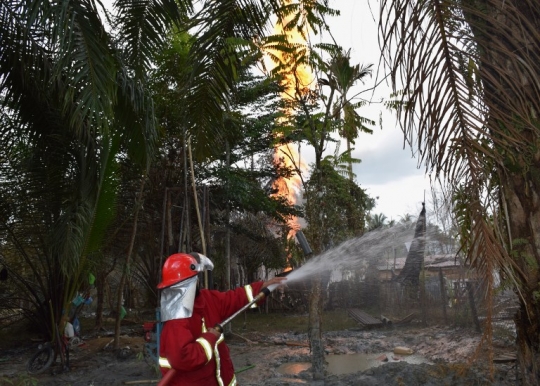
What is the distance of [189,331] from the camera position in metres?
3.19

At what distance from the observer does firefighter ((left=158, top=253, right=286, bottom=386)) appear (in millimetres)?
3113

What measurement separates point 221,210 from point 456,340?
8697mm

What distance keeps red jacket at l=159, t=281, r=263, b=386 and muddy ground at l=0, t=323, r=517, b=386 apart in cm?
279

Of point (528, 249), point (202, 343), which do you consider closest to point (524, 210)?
point (528, 249)

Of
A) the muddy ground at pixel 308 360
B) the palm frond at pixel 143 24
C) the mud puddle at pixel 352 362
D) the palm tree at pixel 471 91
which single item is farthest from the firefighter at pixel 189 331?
the mud puddle at pixel 352 362

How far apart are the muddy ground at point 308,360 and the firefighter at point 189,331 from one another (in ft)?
9.72

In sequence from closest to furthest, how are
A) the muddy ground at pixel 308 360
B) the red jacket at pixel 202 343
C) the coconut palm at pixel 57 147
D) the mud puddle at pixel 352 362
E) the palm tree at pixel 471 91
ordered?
1. the palm tree at pixel 471 91
2. the red jacket at pixel 202 343
3. the coconut palm at pixel 57 147
4. the muddy ground at pixel 308 360
5. the mud puddle at pixel 352 362

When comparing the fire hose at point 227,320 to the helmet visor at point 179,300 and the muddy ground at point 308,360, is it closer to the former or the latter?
the helmet visor at point 179,300

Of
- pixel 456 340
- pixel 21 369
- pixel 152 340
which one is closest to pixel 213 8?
pixel 152 340

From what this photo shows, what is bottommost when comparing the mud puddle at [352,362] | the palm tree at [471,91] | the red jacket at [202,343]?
the mud puddle at [352,362]

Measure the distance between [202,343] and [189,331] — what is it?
0.39ft

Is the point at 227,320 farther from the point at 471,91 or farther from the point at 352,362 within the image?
the point at 352,362

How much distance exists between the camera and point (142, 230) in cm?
1617

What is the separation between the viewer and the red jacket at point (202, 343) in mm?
3104
